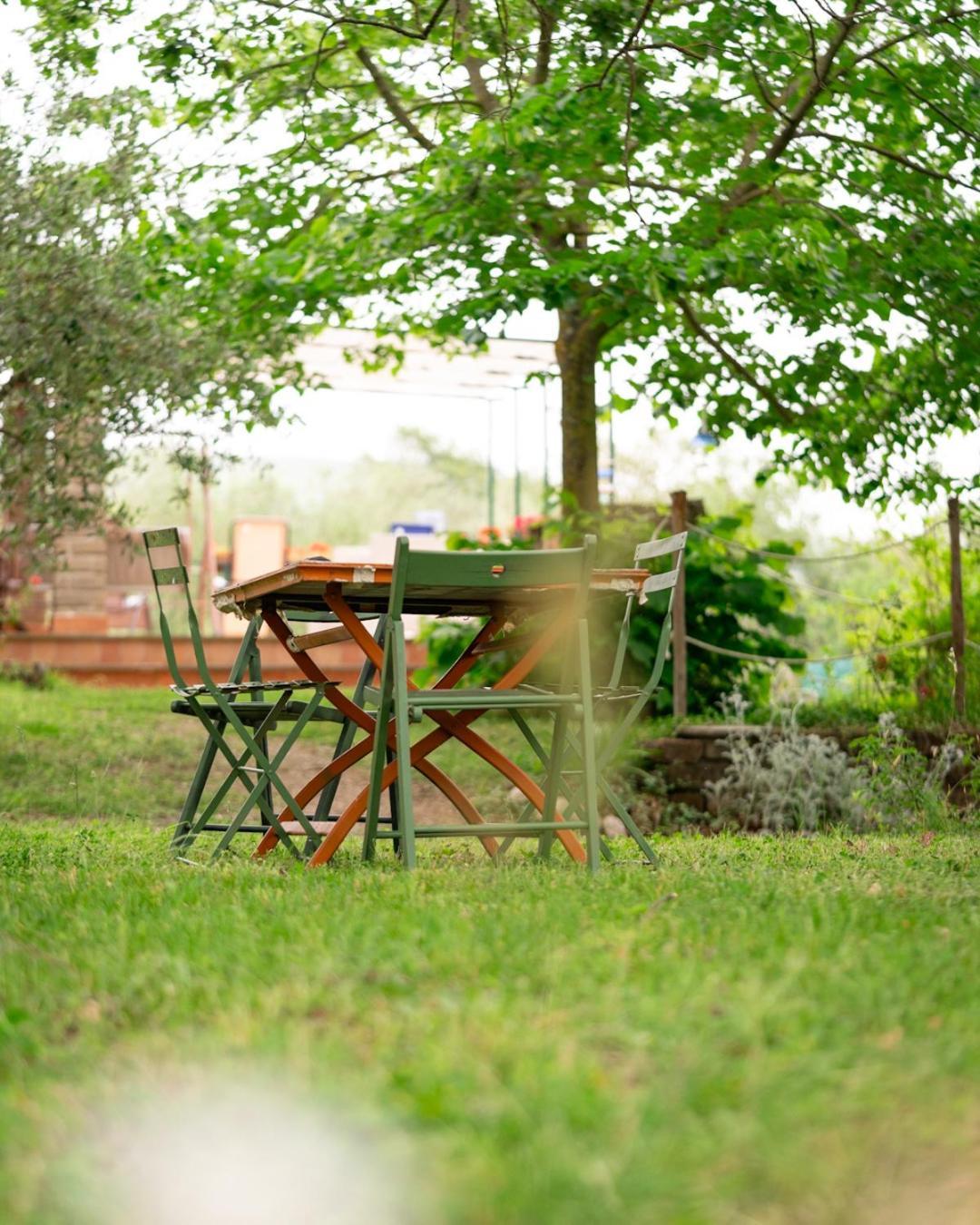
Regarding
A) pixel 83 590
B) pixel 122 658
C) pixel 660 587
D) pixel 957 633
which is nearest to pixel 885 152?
pixel 957 633

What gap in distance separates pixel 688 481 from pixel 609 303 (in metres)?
24.8

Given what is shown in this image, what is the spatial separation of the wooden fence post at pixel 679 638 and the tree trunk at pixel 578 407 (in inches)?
43.8

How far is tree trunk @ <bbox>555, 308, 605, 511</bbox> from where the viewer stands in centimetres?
934

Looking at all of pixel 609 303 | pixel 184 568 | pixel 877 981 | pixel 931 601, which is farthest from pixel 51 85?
pixel 877 981

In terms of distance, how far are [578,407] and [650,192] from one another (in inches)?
55.8

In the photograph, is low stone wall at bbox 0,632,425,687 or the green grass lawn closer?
the green grass lawn

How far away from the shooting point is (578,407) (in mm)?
9328

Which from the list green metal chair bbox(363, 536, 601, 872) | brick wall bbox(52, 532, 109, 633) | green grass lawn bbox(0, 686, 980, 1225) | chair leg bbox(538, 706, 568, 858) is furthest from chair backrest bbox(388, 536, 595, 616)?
brick wall bbox(52, 532, 109, 633)

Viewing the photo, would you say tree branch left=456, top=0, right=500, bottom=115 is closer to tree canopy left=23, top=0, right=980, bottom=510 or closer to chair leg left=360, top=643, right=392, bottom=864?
tree canopy left=23, top=0, right=980, bottom=510

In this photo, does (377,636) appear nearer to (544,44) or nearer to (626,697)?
(626,697)

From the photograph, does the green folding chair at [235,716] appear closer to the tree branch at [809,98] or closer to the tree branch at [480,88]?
the tree branch at [809,98]

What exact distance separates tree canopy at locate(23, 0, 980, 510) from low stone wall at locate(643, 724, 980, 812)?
81.1 inches

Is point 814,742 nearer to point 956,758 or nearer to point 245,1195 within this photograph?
point 956,758

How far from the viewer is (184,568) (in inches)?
173
